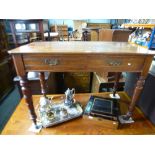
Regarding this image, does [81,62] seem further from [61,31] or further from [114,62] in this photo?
[61,31]

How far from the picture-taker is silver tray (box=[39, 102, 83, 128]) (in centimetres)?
101

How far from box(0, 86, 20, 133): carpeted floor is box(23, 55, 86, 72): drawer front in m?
1.08

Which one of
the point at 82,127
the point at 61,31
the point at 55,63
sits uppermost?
the point at 55,63

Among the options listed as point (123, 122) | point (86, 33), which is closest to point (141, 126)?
point (123, 122)

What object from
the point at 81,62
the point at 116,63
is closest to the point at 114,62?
the point at 116,63

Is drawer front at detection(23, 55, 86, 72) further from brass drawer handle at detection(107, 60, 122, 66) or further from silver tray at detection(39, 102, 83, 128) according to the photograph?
silver tray at detection(39, 102, 83, 128)

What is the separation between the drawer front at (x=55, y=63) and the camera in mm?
750

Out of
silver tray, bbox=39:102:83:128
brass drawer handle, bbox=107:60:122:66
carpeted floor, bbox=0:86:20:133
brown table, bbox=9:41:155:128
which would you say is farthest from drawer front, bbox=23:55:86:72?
carpeted floor, bbox=0:86:20:133

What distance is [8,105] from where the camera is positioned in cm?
179

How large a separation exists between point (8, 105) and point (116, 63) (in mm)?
1657

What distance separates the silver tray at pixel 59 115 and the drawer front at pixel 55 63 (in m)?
0.46

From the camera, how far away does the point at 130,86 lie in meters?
1.34

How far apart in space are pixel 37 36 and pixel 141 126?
1949mm
